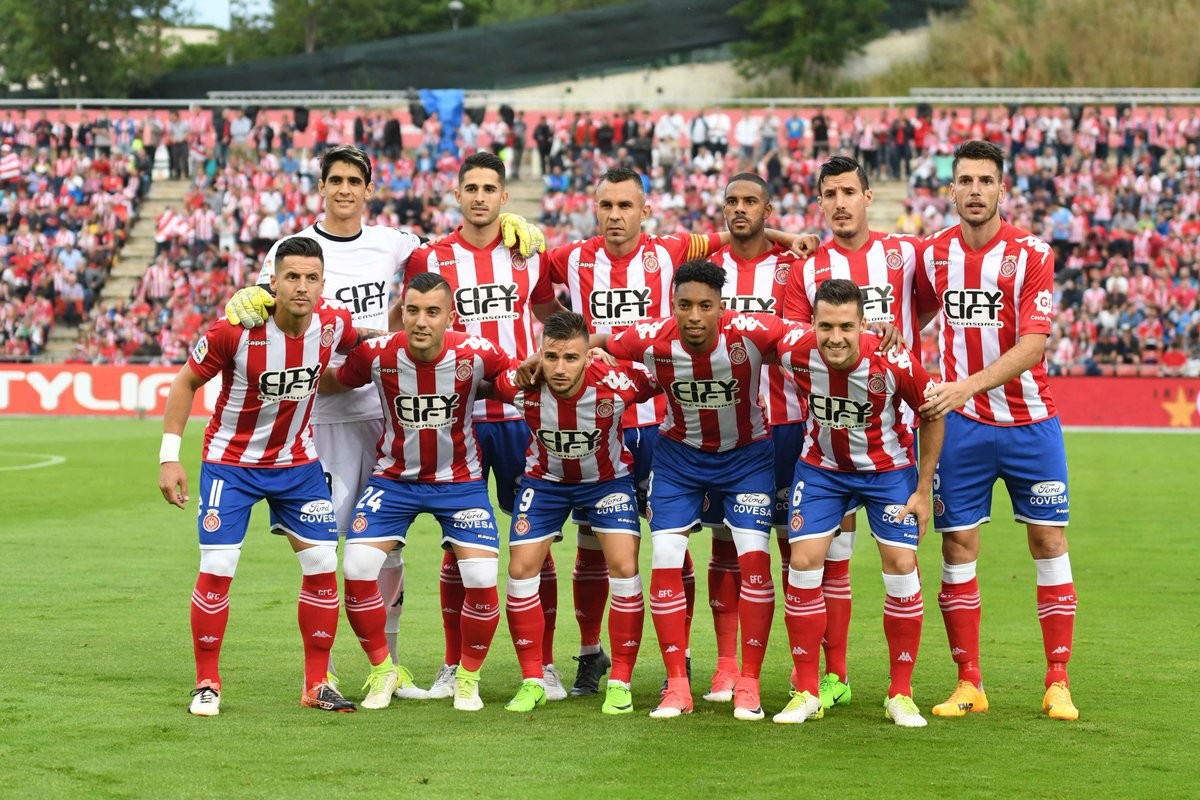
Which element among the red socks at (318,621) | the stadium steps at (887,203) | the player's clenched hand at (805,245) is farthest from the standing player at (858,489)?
the stadium steps at (887,203)

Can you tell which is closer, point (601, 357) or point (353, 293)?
point (601, 357)

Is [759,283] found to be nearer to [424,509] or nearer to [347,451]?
[424,509]

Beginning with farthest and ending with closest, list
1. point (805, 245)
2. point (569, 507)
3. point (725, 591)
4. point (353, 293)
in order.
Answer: point (353, 293), point (725, 591), point (805, 245), point (569, 507)

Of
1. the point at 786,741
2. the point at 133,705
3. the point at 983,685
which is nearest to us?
the point at 786,741

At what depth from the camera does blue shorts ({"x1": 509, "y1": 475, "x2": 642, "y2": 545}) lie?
764 cm

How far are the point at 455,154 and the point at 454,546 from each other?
2894 cm

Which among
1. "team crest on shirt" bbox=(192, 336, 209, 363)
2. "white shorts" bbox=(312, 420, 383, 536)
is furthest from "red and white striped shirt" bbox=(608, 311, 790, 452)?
"team crest on shirt" bbox=(192, 336, 209, 363)

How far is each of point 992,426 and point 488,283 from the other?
278cm

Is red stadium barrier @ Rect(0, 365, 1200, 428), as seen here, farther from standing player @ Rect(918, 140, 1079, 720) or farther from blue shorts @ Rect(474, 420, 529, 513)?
standing player @ Rect(918, 140, 1079, 720)

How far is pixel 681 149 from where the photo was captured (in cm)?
3528

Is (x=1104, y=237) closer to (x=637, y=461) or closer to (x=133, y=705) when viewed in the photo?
(x=637, y=461)

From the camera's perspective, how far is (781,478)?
25.9 feet

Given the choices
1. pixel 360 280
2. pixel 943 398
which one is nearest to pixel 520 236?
pixel 360 280

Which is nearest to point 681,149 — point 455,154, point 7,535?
point 455,154
